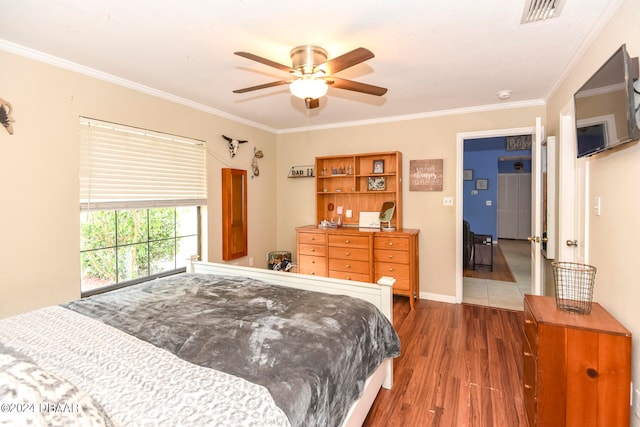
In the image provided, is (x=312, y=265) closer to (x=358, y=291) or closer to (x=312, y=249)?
(x=312, y=249)

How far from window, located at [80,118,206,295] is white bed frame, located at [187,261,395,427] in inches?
33.6

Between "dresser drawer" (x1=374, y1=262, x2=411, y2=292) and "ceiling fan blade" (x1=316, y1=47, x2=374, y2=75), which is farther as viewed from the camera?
"dresser drawer" (x1=374, y1=262, x2=411, y2=292)

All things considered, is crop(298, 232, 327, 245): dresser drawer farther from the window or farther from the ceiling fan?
the ceiling fan

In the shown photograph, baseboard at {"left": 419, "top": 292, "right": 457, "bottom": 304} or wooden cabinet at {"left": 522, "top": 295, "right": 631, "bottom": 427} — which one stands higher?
wooden cabinet at {"left": 522, "top": 295, "right": 631, "bottom": 427}

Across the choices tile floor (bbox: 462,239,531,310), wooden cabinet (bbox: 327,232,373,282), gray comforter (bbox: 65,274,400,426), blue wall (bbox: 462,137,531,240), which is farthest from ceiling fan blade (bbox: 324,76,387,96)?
blue wall (bbox: 462,137,531,240)

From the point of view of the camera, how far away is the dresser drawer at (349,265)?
388cm

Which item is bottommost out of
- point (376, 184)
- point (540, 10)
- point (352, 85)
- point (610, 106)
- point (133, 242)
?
point (133, 242)

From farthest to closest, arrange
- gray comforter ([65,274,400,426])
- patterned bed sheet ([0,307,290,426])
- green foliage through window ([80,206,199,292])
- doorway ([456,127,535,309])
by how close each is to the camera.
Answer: doorway ([456,127,535,309]) → green foliage through window ([80,206,199,292]) → gray comforter ([65,274,400,426]) → patterned bed sheet ([0,307,290,426])

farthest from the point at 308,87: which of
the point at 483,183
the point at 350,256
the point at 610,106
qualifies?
the point at 483,183

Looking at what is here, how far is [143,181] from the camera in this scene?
3.02 m

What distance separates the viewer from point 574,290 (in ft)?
5.74

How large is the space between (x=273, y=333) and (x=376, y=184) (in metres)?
3.13

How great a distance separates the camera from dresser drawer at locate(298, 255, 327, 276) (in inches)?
163

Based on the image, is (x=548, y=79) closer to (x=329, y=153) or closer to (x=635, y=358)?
(x=635, y=358)
